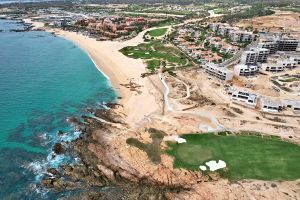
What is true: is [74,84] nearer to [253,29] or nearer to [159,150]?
[159,150]

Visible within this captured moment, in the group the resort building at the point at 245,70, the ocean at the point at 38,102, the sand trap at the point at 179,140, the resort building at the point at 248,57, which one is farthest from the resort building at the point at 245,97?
the ocean at the point at 38,102

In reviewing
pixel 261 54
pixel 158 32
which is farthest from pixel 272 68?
pixel 158 32

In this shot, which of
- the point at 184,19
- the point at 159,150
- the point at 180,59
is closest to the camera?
the point at 159,150

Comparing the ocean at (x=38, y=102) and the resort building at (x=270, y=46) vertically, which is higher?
the resort building at (x=270, y=46)

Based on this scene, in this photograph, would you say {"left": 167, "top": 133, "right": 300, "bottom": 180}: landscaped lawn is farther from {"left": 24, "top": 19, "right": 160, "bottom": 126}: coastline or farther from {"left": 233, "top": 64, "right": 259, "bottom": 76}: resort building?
{"left": 233, "top": 64, "right": 259, "bottom": 76}: resort building

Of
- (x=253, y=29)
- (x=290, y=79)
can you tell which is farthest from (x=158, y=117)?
(x=253, y=29)

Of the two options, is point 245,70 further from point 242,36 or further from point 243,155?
point 242,36

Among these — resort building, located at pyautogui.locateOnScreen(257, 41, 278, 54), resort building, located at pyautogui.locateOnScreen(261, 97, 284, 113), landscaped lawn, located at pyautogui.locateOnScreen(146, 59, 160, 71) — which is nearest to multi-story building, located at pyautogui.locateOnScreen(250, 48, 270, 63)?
resort building, located at pyautogui.locateOnScreen(257, 41, 278, 54)

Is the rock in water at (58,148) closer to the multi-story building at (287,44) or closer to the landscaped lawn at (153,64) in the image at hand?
the landscaped lawn at (153,64)
